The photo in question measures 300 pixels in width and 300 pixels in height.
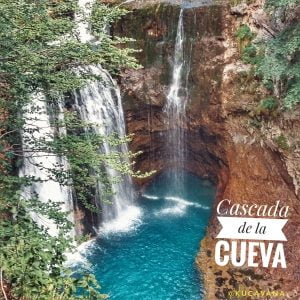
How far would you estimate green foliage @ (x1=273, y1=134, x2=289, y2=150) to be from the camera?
37.9ft

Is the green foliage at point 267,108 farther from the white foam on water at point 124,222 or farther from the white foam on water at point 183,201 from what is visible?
the white foam on water at point 124,222

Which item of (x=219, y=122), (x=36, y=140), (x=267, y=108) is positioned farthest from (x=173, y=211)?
(x=36, y=140)

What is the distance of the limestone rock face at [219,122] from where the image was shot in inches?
446

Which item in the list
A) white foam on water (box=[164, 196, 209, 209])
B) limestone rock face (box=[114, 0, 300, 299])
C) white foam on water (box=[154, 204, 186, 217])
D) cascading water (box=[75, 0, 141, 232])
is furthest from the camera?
white foam on water (box=[164, 196, 209, 209])

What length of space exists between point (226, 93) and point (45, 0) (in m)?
8.38

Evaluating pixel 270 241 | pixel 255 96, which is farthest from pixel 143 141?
pixel 270 241

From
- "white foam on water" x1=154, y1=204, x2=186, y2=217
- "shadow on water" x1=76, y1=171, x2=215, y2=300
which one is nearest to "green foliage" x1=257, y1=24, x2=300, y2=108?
"shadow on water" x1=76, y1=171, x2=215, y2=300

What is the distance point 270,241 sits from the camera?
11.6 meters

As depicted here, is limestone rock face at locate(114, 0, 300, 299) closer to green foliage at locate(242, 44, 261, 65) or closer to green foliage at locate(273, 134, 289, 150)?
green foliage at locate(273, 134, 289, 150)

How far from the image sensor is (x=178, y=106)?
14.7 metres

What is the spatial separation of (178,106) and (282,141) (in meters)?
4.48

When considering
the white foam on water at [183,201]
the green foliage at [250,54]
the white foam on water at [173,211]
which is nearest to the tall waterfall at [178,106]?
the white foam on water at [183,201]

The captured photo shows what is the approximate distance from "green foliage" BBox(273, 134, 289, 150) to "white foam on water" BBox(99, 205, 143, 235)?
5.74 metres

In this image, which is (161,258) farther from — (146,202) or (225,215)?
(146,202)
